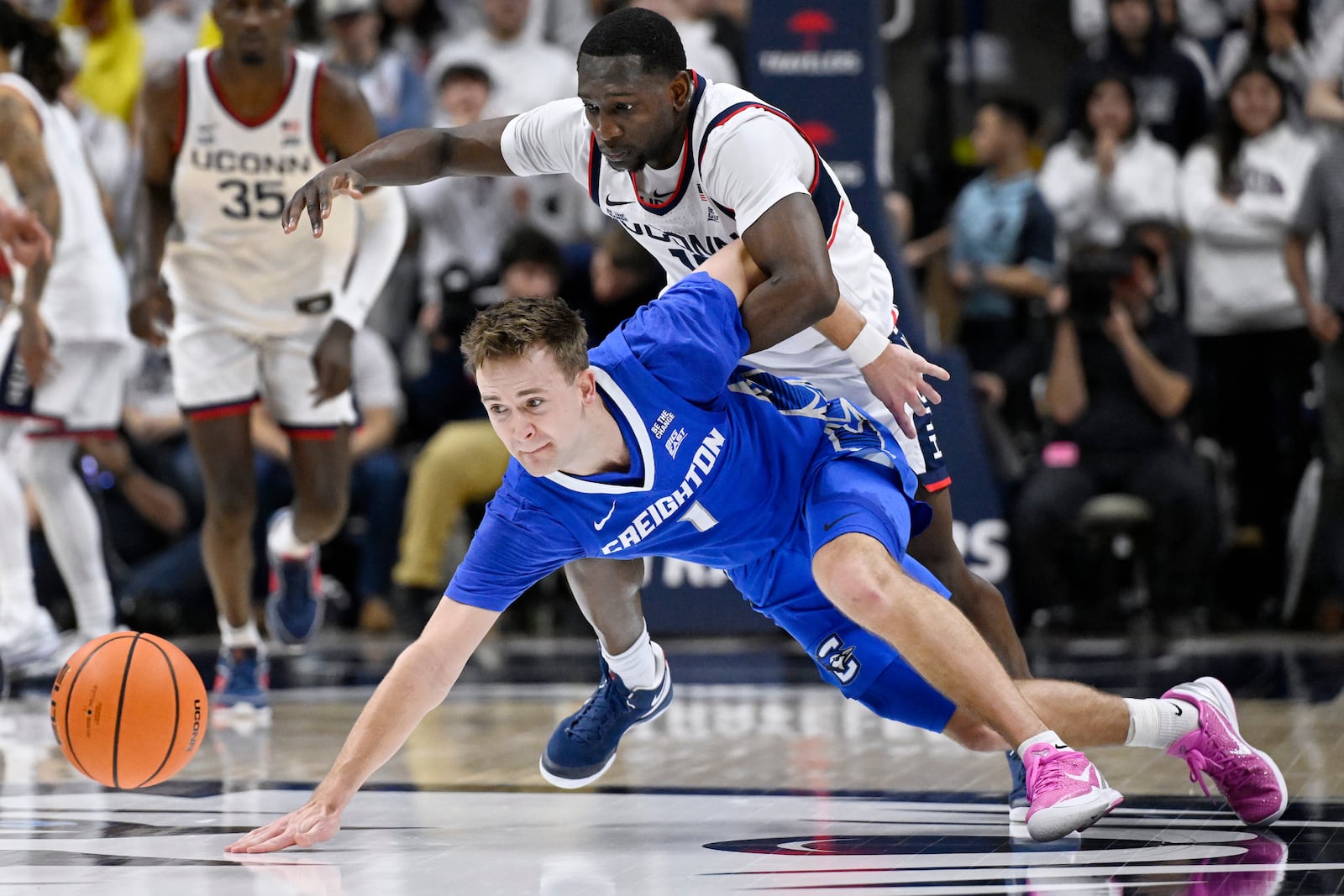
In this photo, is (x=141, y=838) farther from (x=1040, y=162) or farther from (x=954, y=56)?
(x=954, y=56)

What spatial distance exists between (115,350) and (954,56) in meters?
6.14

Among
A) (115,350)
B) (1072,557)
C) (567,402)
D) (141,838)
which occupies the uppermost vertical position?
(567,402)

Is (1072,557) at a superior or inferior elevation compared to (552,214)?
inferior

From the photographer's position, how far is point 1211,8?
35.9ft

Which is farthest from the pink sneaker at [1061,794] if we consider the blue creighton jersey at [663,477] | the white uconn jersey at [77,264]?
the white uconn jersey at [77,264]

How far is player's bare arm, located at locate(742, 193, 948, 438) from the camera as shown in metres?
4.20

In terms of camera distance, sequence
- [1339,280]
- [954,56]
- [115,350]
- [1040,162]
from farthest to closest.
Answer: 1. [954,56]
2. [1040,162]
3. [1339,280]
4. [115,350]

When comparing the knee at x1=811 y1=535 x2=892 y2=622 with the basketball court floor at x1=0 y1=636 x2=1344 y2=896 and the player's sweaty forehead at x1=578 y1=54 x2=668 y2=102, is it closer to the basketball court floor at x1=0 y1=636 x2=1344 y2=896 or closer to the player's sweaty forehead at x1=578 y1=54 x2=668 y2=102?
the basketball court floor at x1=0 y1=636 x2=1344 y2=896

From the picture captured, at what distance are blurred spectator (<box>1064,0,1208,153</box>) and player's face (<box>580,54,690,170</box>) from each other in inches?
244

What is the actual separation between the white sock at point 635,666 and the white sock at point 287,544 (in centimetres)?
278

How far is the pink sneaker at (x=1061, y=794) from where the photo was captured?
3.81 metres

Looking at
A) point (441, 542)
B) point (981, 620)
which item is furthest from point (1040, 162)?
point (981, 620)

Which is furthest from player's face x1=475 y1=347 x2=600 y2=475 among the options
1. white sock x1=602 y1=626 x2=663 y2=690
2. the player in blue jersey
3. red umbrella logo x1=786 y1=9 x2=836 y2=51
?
red umbrella logo x1=786 y1=9 x2=836 y2=51

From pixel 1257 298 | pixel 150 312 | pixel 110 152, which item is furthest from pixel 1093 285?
pixel 110 152
